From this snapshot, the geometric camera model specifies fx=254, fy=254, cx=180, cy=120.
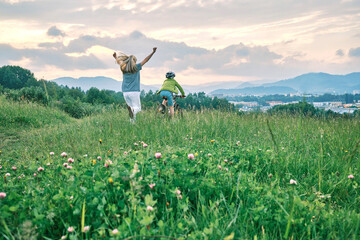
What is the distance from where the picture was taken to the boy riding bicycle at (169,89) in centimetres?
995

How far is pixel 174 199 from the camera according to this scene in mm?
2457

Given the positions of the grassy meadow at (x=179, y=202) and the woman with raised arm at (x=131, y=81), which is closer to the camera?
the grassy meadow at (x=179, y=202)

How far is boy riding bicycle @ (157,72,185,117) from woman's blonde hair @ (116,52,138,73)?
1.45 metres

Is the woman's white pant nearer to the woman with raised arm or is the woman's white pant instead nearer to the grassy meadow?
the woman with raised arm

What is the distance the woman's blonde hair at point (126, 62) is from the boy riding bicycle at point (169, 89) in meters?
1.45

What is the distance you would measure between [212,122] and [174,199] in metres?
4.75

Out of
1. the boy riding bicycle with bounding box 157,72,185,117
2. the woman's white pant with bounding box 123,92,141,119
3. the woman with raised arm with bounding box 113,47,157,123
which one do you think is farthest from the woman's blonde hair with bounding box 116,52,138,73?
the boy riding bicycle with bounding box 157,72,185,117

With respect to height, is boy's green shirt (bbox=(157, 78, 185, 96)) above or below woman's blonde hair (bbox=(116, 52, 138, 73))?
below

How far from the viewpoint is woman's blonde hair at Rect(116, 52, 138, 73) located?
9.06 meters

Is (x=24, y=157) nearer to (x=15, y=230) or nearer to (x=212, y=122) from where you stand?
(x=15, y=230)

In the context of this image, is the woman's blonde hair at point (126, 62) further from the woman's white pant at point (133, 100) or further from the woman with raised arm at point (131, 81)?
the woman's white pant at point (133, 100)

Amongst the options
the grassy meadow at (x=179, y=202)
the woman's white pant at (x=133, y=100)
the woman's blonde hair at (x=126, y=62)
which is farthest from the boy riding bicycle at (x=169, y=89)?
the grassy meadow at (x=179, y=202)

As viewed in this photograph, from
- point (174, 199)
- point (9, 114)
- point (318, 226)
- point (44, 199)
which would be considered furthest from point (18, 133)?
point (318, 226)

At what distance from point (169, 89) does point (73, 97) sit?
3846cm
